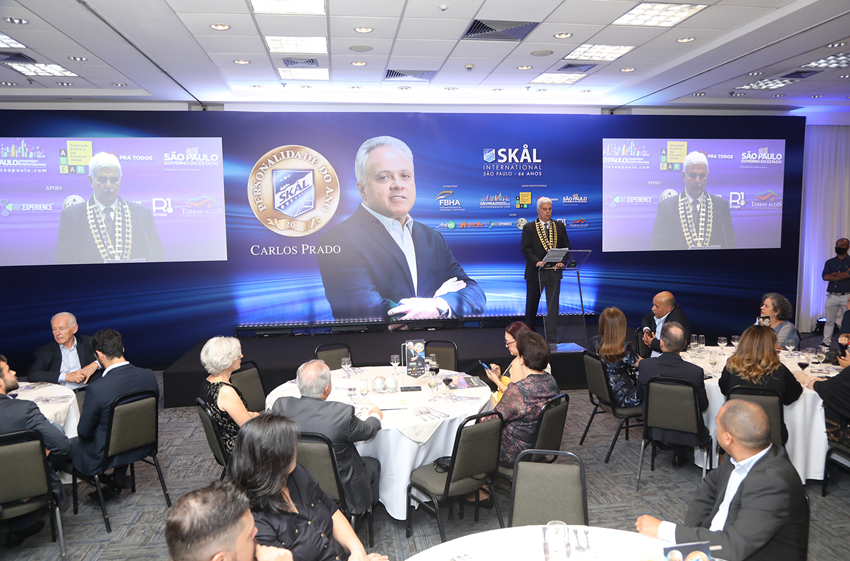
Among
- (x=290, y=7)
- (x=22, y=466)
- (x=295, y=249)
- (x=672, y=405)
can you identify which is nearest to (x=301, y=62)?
(x=290, y=7)

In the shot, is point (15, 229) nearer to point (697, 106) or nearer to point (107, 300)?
point (107, 300)

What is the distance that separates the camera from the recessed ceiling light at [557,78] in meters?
7.55

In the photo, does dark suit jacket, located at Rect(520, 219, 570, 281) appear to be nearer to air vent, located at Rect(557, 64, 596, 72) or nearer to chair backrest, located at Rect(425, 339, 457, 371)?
air vent, located at Rect(557, 64, 596, 72)

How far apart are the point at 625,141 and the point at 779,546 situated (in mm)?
7889

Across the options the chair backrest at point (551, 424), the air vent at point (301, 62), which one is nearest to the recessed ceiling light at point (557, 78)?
the air vent at point (301, 62)

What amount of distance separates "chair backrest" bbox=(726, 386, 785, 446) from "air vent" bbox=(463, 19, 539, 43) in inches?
157

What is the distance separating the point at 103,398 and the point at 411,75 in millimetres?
5666

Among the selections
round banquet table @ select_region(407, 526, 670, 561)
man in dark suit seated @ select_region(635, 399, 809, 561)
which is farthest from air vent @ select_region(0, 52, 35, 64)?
man in dark suit seated @ select_region(635, 399, 809, 561)

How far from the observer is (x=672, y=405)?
399cm

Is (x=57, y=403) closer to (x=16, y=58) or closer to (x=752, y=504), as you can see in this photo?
(x=752, y=504)

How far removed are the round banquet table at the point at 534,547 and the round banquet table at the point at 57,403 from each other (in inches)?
125

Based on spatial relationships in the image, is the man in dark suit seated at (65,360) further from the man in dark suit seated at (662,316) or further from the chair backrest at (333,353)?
the man in dark suit seated at (662,316)

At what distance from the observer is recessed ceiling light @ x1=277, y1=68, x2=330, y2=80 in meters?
7.10

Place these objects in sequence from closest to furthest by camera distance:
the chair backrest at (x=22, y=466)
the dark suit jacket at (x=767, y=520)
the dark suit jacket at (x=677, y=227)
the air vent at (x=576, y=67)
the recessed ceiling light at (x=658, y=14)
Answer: the dark suit jacket at (x=767, y=520)
the chair backrest at (x=22, y=466)
the recessed ceiling light at (x=658, y=14)
the air vent at (x=576, y=67)
the dark suit jacket at (x=677, y=227)
